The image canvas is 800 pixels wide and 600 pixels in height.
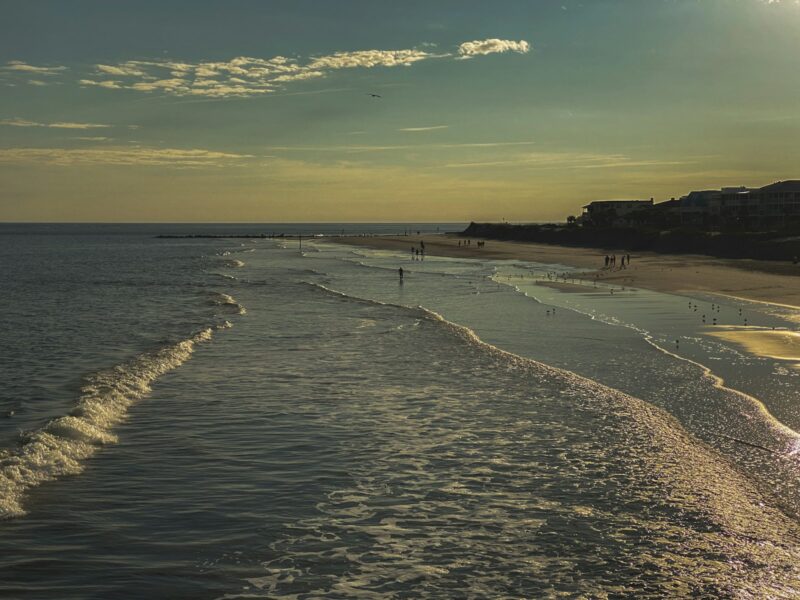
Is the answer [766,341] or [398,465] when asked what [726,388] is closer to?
[766,341]

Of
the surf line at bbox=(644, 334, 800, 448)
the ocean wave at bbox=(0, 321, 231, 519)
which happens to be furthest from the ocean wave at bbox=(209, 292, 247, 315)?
the surf line at bbox=(644, 334, 800, 448)

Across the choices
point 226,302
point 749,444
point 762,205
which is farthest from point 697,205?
point 749,444

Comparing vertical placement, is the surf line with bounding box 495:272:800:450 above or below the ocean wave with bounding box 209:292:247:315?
below

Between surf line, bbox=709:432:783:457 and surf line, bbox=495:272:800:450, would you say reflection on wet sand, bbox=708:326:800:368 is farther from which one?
surf line, bbox=709:432:783:457

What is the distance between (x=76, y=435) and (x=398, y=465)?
726 cm

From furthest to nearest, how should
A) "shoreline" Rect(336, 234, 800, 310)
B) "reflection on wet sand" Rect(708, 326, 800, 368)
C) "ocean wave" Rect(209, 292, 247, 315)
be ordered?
"shoreline" Rect(336, 234, 800, 310)
"ocean wave" Rect(209, 292, 247, 315)
"reflection on wet sand" Rect(708, 326, 800, 368)

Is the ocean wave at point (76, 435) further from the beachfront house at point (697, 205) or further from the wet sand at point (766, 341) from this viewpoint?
the beachfront house at point (697, 205)

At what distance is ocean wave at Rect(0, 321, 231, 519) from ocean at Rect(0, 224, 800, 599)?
0.07m

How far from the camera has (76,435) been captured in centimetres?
1608

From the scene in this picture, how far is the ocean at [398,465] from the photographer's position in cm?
991

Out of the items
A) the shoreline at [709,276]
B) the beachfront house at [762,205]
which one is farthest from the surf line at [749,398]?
the beachfront house at [762,205]

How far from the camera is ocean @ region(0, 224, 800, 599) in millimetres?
9914

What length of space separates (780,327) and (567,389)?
16986mm

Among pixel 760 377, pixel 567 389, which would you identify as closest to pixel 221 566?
pixel 567 389
